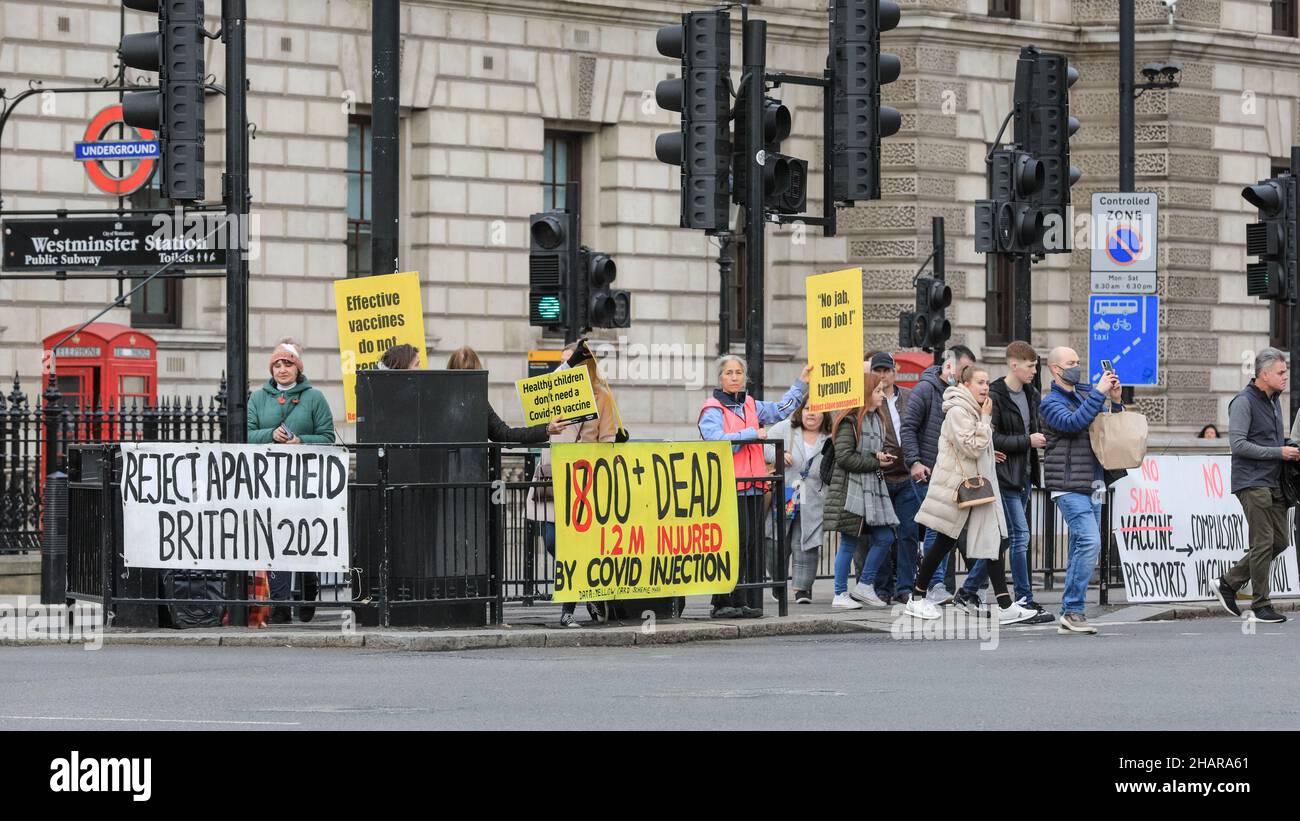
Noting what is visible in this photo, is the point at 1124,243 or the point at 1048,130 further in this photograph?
the point at 1124,243

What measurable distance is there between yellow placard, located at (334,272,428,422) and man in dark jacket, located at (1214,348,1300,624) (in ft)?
18.2

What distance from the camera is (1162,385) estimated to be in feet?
131

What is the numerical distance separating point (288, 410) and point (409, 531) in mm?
1707

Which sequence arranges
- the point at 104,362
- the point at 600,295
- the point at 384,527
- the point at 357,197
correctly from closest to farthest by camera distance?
1. the point at 384,527
2. the point at 600,295
3. the point at 104,362
4. the point at 357,197

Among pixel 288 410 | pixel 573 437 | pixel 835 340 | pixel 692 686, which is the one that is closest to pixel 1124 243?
pixel 835 340

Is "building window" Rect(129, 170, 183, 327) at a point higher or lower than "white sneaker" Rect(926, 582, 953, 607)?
higher

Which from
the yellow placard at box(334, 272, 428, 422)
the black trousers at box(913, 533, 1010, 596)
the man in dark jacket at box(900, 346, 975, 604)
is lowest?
the black trousers at box(913, 533, 1010, 596)

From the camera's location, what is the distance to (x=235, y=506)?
53.2ft

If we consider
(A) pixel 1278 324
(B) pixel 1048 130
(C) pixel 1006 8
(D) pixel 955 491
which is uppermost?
(C) pixel 1006 8

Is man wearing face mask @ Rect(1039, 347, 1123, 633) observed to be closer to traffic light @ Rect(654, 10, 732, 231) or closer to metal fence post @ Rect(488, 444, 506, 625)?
traffic light @ Rect(654, 10, 732, 231)

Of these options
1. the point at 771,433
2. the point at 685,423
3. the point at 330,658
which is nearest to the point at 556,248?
the point at 771,433

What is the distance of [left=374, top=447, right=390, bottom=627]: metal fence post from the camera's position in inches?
628

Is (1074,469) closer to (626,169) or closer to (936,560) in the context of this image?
(936,560)

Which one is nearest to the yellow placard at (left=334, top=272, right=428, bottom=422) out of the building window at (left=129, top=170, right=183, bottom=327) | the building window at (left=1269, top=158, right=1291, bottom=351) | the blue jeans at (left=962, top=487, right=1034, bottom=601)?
the blue jeans at (left=962, top=487, right=1034, bottom=601)
